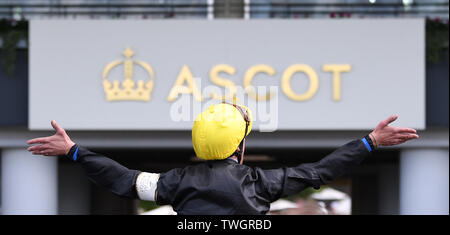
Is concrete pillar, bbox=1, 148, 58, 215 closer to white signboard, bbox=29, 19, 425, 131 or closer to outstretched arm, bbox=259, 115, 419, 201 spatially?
white signboard, bbox=29, 19, 425, 131

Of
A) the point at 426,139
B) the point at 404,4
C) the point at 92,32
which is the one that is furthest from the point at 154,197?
the point at 404,4

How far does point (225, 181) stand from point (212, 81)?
20.3 ft

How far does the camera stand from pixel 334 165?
238 cm

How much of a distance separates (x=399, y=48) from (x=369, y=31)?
0.51 m

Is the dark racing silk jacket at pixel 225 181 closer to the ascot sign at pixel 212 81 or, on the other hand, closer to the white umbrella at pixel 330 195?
the ascot sign at pixel 212 81

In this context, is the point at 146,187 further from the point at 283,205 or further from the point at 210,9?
the point at 283,205

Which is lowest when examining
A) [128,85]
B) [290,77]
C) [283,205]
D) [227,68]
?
[283,205]

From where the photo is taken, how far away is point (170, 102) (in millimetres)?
8703

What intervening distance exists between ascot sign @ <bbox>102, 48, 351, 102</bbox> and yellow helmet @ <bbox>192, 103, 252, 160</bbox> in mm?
5990

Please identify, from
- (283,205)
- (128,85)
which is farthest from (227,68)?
(283,205)

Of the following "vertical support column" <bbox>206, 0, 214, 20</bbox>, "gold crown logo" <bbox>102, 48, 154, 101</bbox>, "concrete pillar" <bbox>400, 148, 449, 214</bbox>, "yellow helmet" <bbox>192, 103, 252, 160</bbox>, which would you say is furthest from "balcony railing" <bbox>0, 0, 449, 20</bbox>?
"yellow helmet" <bbox>192, 103, 252, 160</bbox>

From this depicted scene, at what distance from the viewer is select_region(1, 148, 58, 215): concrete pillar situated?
29.2ft
